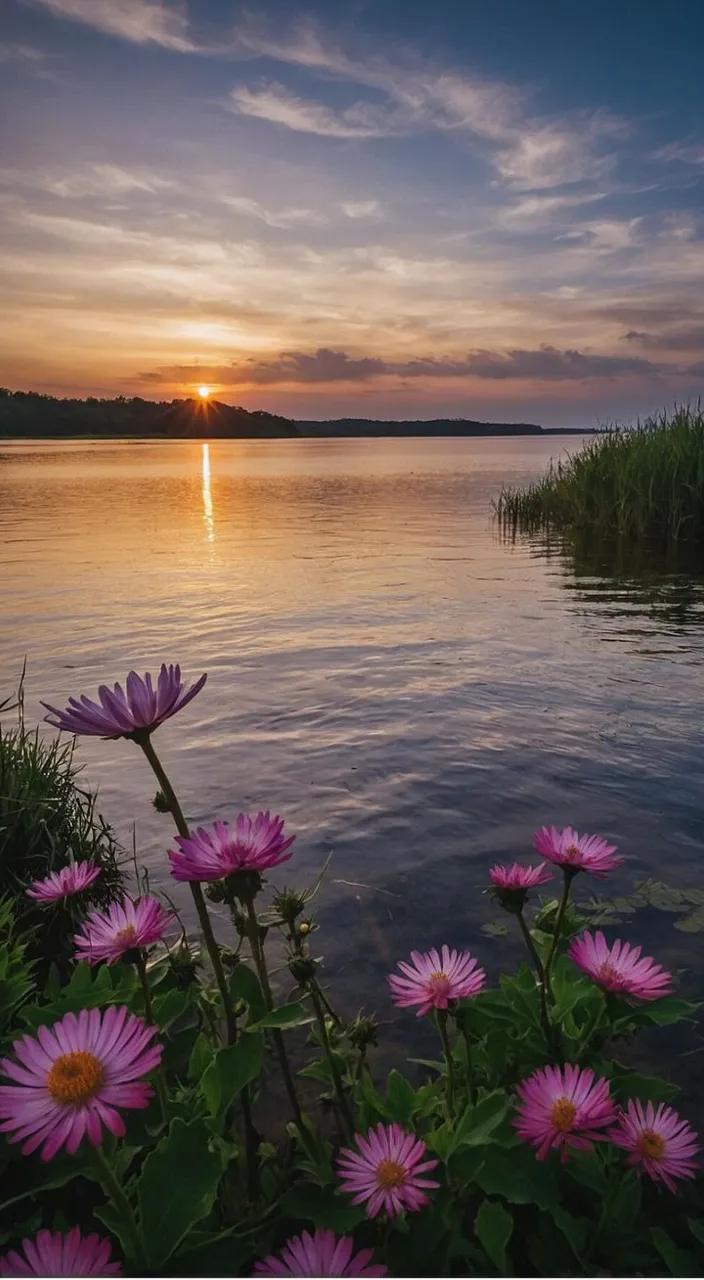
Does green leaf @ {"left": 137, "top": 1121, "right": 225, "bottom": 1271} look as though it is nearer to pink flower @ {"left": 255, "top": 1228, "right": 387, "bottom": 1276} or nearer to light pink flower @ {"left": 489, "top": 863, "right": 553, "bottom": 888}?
pink flower @ {"left": 255, "top": 1228, "right": 387, "bottom": 1276}

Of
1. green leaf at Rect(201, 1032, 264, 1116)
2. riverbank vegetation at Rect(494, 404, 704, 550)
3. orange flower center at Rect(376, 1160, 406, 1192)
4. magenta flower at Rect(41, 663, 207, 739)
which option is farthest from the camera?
riverbank vegetation at Rect(494, 404, 704, 550)

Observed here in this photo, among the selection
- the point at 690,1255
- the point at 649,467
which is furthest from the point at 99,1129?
the point at 649,467

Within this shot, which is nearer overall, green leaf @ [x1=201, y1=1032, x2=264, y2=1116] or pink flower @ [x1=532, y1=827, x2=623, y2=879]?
green leaf @ [x1=201, y1=1032, x2=264, y2=1116]

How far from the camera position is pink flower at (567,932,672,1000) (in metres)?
2.31

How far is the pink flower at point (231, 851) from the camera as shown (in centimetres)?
194

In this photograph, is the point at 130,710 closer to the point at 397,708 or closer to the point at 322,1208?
the point at 322,1208

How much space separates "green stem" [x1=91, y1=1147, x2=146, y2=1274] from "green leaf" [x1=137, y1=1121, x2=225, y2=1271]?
3 centimetres

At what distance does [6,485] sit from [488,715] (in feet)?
142

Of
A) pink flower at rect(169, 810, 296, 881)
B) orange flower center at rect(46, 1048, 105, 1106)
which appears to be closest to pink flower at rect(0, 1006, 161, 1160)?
orange flower center at rect(46, 1048, 105, 1106)

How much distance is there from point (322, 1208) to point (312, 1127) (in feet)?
1.03

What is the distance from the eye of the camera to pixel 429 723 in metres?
7.79

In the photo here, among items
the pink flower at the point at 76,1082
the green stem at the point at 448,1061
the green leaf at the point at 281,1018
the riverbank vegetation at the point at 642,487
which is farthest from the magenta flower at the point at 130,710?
the riverbank vegetation at the point at 642,487

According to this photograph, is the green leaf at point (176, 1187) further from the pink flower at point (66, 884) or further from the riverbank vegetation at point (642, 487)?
the riverbank vegetation at point (642, 487)

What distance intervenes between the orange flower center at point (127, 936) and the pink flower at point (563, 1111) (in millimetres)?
1028
